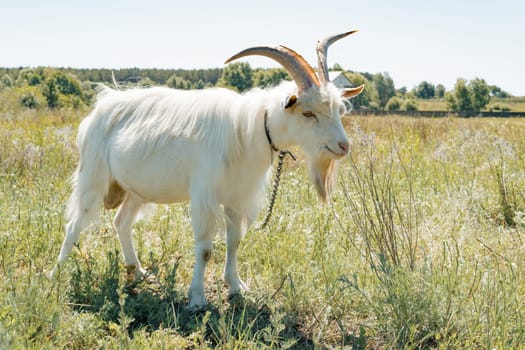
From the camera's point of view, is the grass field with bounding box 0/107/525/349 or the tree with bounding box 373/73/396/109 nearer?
the grass field with bounding box 0/107/525/349

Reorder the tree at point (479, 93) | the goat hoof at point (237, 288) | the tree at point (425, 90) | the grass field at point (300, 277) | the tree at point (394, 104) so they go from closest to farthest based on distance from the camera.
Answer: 1. the grass field at point (300, 277)
2. the goat hoof at point (237, 288)
3. the tree at point (479, 93)
4. the tree at point (394, 104)
5. the tree at point (425, 90)

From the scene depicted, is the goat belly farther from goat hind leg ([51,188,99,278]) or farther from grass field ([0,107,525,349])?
grass field ([0,107,525,349])

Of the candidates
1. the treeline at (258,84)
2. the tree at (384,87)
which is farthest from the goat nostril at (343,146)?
the tree at (384,87)

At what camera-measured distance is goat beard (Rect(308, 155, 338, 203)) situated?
338 centimetres

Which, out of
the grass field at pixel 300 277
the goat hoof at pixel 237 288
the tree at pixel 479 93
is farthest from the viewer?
the tree at pixel 479 93

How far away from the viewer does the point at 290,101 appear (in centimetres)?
309

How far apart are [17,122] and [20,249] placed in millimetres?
8728

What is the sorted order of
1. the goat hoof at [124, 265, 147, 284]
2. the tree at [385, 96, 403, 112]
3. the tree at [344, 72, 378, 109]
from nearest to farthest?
the goat hoof at [124, 265, 147, 284] < the tree at [344, 72, 378, 109] < the tree at [385, 96, 403, 112]

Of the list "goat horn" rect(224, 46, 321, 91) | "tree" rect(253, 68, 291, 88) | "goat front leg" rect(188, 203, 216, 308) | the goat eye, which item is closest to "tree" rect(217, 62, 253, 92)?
"tree" rect(253, 68, 291, 88)

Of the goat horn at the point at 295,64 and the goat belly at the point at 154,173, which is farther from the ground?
the goat horn at the point at 295,64

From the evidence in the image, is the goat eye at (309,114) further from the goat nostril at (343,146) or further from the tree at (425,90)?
the tree at (425,90)

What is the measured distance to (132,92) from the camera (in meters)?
4.10

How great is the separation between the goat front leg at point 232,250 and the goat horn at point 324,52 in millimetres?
1272

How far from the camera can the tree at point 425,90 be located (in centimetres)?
14962
